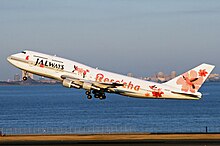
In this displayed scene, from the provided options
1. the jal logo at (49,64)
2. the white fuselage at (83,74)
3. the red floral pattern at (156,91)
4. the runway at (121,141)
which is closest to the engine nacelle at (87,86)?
the white fuselage at (83,74)

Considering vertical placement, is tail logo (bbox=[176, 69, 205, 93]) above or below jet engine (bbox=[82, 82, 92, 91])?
above

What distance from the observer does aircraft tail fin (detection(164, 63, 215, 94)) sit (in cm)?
11812

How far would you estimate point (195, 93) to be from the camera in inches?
4562

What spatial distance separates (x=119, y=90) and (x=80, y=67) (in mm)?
8597

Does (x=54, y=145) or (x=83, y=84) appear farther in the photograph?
(x=83, y=84)

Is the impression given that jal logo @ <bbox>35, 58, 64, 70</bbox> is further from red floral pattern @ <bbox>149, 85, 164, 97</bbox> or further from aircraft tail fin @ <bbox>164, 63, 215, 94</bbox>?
aircraft tail fin @ <bbox>164, 63, 215, 94</bbox>

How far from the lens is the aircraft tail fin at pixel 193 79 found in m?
118

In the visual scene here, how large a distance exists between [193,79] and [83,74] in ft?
69.2

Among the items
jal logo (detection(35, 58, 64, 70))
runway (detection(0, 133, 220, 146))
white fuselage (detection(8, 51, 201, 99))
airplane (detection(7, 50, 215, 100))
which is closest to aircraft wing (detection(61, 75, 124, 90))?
airplane (detection(7, 50, 215, 100))

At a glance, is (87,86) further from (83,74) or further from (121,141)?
(121,141)

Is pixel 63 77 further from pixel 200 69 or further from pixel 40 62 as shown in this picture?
pixel 200 69

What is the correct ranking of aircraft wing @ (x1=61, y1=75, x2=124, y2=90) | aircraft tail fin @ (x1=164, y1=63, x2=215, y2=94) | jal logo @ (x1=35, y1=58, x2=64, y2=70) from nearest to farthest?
jal logo @ (x1=35, y1=58, x2=64, y2=70), aircraft wing @ (x1=61, y1=75, x2=124, y2=90), aircraft tail fin @ (x1=164, y1=63, x2=215, y2=94)

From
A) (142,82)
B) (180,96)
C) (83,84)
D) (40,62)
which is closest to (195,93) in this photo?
(180,96)

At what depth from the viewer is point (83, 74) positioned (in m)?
117
